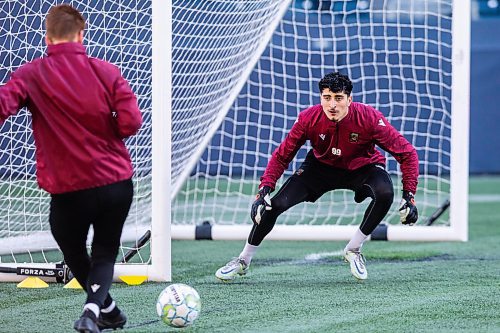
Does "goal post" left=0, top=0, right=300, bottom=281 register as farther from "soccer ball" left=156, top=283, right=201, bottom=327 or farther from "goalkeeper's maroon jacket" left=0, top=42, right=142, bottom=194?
"goalkeeper's maroon jacket" left=0, top=42, right=142, bottom=194

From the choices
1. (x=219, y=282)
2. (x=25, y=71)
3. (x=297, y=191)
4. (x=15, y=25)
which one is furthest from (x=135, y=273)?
(x=25, y=71)

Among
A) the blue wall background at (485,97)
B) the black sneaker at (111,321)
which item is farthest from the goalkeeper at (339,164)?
the blue wall background at (485,97)

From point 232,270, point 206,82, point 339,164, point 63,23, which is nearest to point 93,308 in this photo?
point 63,23

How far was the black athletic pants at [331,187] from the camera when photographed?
6.88 m

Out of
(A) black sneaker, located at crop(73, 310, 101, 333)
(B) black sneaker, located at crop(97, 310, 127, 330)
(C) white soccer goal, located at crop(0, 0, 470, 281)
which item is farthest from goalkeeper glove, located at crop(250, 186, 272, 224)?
(A) black sneaker, located at crop(73, 310, 101, 333)

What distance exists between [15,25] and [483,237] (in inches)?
189

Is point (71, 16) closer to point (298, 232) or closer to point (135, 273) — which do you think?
point (135, 273)

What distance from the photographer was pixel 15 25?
22.7ft

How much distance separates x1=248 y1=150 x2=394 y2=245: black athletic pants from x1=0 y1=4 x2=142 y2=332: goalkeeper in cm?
241

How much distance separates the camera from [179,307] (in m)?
4.88

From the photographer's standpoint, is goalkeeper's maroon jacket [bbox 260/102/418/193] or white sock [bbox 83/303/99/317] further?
goalkeeper's maroon jacket [bbox 260/102/418/193]

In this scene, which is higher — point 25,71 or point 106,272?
point 25,71

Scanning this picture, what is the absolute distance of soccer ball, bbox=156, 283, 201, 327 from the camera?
4.87 metres

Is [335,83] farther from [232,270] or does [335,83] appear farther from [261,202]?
[232,270]
